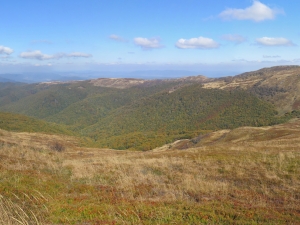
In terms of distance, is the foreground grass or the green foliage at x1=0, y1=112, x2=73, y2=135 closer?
the foreground grass

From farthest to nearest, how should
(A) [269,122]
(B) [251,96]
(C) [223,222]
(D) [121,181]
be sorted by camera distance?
(B) [251,96] → (A) [269,122] → (D) [121,181] → (C) [223,222]

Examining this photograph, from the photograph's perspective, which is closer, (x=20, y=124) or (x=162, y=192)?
(x=162, y=192)

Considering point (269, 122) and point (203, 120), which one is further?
point (203, 120)

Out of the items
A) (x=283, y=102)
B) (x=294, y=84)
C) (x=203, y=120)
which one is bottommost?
(x=203, y=120)

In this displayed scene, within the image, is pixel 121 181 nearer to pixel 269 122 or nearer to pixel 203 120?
pixel 269 122

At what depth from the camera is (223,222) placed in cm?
838

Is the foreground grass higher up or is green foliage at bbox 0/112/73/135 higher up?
the foreground grass

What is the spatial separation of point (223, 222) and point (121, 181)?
7.69 m

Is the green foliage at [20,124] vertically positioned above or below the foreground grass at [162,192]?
below

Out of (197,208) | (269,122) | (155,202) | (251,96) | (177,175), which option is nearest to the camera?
(197,208)

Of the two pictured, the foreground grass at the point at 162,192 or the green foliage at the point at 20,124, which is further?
the green foliage at the point at 20,124

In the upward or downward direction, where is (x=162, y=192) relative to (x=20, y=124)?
upward

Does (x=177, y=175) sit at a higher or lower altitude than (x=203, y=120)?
higher

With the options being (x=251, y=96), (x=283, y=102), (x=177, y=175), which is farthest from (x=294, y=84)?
(x=177, y=175)
